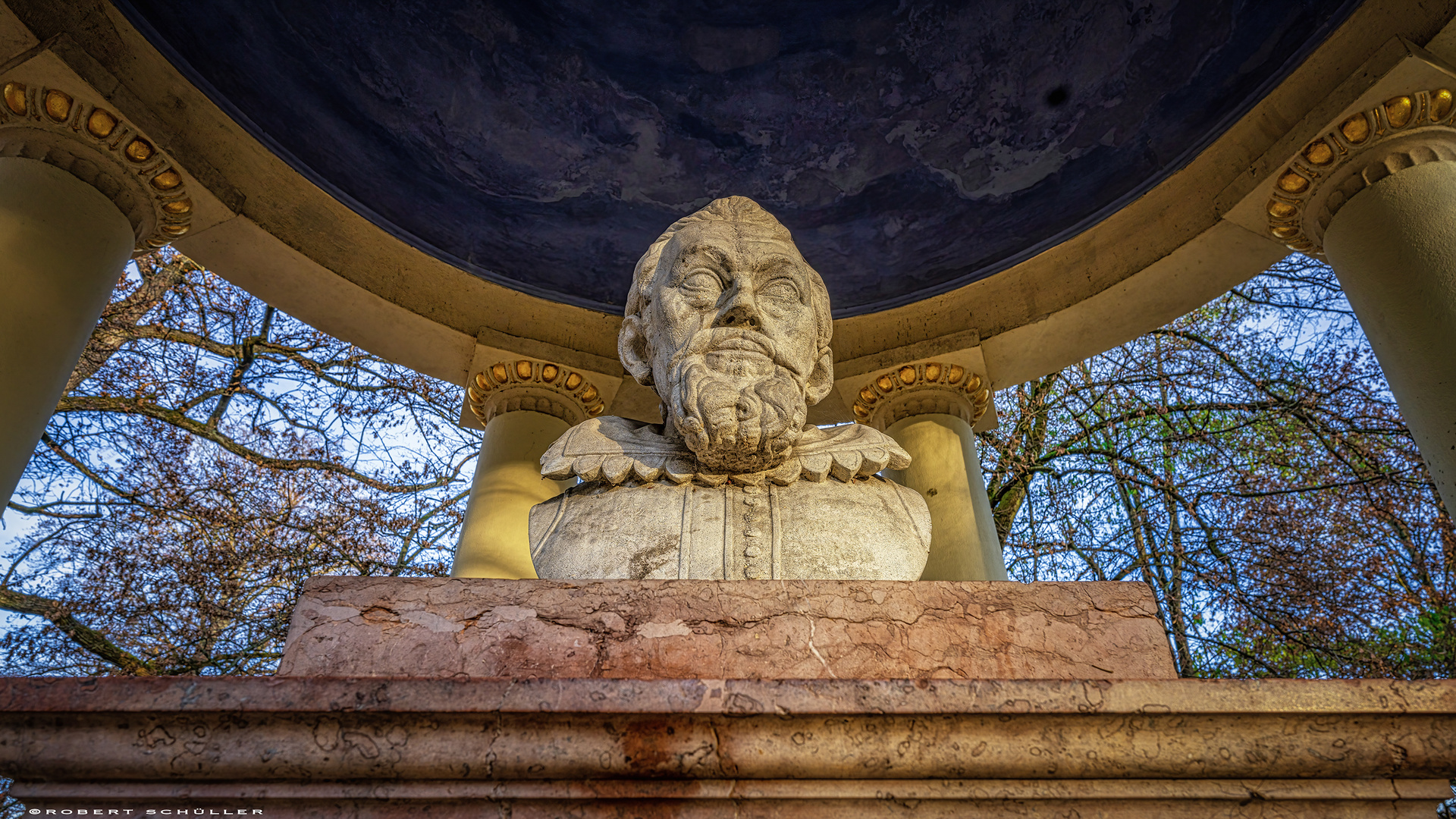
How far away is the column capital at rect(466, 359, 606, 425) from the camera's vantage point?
7.51m

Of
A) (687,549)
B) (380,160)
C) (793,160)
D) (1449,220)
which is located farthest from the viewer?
(793,160)

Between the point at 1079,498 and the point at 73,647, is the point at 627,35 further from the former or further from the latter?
the point at 73,647

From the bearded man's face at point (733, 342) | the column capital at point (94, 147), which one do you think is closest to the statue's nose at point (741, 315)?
the bearded man's face at point (733, 342)

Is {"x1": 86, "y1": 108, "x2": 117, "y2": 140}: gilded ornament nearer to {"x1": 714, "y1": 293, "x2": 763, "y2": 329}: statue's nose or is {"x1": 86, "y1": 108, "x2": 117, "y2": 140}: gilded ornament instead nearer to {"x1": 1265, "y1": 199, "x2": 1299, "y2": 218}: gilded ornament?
{"x1": 714, "y1": 293, "x2": 763, "y2": 329}: statue's nose

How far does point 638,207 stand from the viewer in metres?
8.00

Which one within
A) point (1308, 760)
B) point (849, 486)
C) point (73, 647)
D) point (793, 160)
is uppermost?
point (793, 160)

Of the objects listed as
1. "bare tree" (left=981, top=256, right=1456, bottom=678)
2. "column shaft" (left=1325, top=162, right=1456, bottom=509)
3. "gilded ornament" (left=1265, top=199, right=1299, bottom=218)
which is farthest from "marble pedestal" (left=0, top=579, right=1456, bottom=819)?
"bare tree" (left=981, top=256, right=1456, bottom=678)

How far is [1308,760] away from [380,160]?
288 inches

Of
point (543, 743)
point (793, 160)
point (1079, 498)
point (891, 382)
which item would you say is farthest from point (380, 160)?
point (1079, 498)

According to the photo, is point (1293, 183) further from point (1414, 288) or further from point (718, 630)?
point (718, 630)

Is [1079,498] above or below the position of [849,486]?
above

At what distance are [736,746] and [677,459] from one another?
4.82 feet

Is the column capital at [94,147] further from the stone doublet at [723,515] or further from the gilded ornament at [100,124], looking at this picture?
the stone doublet at [723,515]

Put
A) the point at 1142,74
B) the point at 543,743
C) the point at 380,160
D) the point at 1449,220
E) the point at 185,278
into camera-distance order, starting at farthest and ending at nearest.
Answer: the point at 185,278 → the point at 380,160 → the point at 1142,74 → the point at 1449,220 → the point at 543,743
